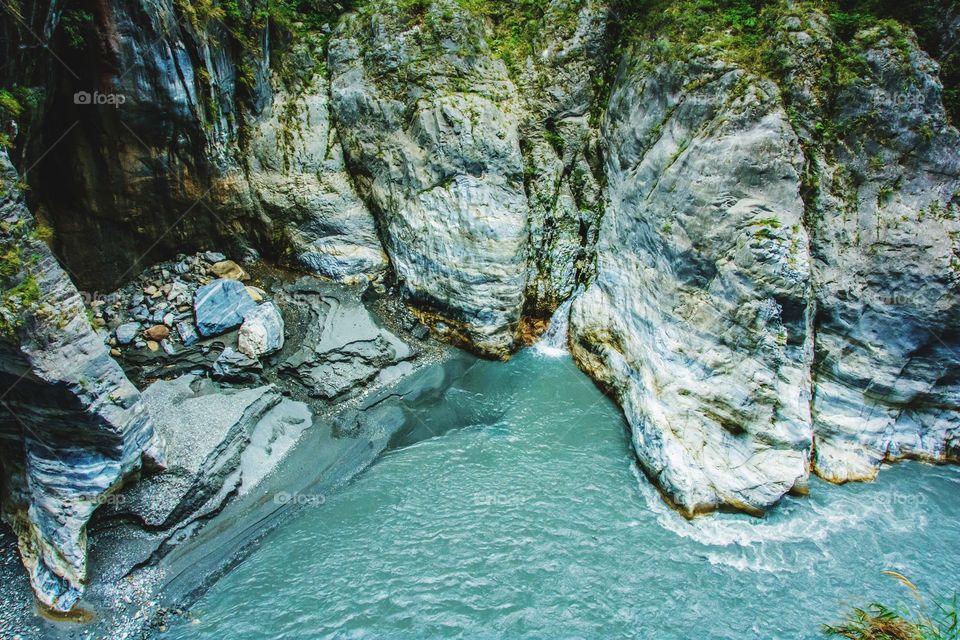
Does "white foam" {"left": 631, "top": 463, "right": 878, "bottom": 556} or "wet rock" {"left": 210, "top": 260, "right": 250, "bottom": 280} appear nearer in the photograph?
"white foam" {"left": 631, "top": 463, "right": 878, "bottom": 556}

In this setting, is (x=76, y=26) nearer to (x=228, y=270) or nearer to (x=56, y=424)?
(x=228, y=270)

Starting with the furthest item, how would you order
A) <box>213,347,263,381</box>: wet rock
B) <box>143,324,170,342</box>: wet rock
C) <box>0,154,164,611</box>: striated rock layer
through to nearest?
<box>143,324,170,342</box>: wet rock → <box>213,347,263,381</box>: wet rock → <box>0,154,164,611</box>: striated rock layer

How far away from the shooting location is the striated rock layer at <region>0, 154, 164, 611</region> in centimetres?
480

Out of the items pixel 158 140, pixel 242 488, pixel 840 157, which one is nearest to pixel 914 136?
pixel 840 157

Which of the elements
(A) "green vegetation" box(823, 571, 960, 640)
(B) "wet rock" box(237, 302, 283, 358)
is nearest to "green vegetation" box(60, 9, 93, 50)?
(B) "wet rock" box(237, 302, 283, 358)

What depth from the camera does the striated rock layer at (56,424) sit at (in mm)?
4797

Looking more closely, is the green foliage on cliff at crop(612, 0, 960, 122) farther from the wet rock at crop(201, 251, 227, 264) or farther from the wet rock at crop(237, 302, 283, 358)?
the wet rock at crop(201, 251, 227, 264)

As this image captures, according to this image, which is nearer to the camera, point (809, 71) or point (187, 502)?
point (187, 502)

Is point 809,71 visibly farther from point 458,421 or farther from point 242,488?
point 242,488

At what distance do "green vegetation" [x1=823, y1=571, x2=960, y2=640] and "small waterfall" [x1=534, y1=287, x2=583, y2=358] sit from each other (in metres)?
6.22

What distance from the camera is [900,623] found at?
16.4ft

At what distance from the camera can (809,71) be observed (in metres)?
7.48

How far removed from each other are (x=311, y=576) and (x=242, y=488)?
188 centimetres

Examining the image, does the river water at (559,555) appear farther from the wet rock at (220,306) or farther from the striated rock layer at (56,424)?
the wet rock at (220,306)
